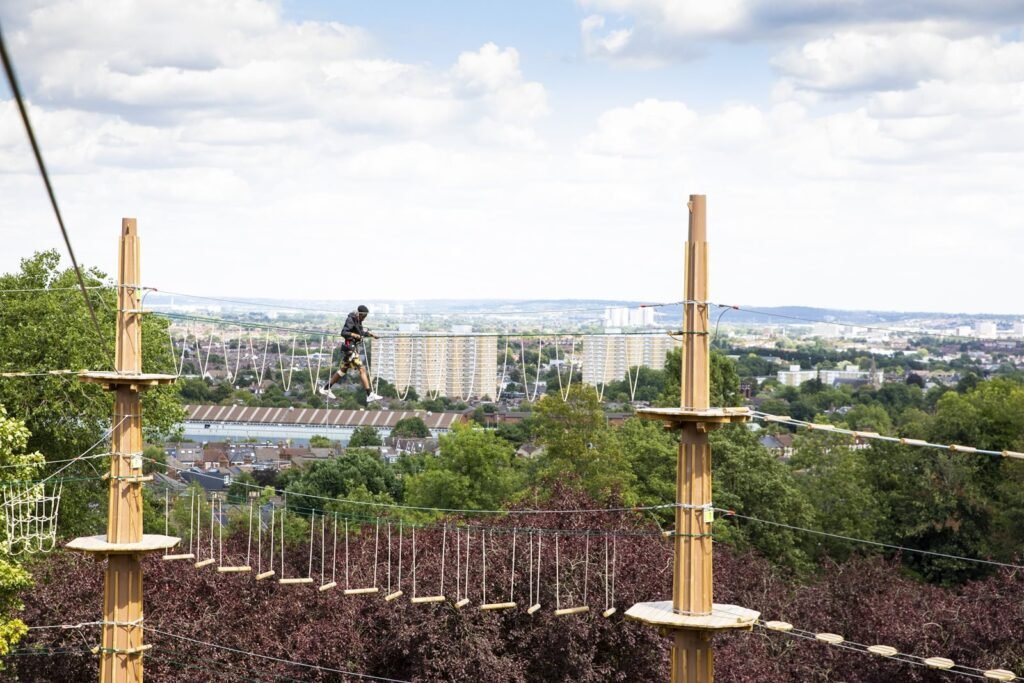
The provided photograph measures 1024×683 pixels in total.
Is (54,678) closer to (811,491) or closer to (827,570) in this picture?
(827,570)

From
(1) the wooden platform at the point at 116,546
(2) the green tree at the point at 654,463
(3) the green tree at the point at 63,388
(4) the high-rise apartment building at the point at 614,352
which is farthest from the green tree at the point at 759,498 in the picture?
(1) the wooden platform at the point at 116,546

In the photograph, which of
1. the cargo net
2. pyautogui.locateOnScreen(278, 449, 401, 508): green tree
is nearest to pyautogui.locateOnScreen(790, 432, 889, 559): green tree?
pyautogui.locateOnScreen(278, 449, 401, 508): green tree

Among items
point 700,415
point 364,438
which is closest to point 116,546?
point 700,415

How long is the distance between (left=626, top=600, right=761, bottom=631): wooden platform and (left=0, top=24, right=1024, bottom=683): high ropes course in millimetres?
47

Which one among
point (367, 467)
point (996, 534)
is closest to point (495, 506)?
point (367, 467)

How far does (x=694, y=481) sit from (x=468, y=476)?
3351 centimetres

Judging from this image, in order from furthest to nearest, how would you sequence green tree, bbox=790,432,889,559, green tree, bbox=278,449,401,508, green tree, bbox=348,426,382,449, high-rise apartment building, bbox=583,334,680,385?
green tree, bbox=348,426,382,449 < green tree, bbox=278,449,401,508 < green tree, bbox=790,432,889,559 < high-rise apartment building, bbox=583,334,680,385

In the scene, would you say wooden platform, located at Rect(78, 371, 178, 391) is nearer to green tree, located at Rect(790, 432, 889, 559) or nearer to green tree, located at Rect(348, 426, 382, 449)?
green tree, located at Rect(790, 432, 889, 559)

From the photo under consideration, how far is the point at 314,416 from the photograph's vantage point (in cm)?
8162

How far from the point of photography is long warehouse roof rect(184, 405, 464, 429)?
76.7 m

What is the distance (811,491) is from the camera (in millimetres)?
46594

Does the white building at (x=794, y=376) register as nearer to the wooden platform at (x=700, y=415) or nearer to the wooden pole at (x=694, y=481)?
the wooden pole at (x=694, y=481)

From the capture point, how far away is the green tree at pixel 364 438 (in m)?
64.6

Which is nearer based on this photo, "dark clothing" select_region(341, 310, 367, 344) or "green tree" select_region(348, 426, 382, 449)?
"dark clothing" select_region(341, 310, 367, 344)
